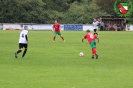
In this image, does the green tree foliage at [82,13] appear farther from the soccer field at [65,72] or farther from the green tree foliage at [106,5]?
the soccer field at [65,72]

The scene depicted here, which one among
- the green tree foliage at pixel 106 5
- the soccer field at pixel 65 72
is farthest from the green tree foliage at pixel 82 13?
the soccer field at pixel 65 72

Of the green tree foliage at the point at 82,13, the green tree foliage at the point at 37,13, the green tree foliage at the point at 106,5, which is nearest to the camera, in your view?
the green tree foliage at the point at 37,13

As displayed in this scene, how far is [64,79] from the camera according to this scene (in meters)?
14.8

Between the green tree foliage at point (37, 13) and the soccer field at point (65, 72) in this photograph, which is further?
the green tree foliage at point (37, 13)

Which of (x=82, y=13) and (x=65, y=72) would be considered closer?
(x=65, y=72)

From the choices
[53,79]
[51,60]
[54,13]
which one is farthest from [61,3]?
[53,79]

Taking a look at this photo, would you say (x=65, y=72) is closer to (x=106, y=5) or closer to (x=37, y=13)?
(x=37, y=13)

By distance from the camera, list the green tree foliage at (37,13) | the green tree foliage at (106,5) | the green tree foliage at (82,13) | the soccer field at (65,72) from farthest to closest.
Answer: the green tree foliage at (106,5) → the green tree foliage at (82,13) → the green tree foliage at (37,13) → the soccer field at (65,72)

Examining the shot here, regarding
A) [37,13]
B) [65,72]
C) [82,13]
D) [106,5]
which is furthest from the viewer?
[106,5]

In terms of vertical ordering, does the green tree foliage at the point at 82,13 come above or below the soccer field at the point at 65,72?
above

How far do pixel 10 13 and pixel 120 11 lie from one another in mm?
23197

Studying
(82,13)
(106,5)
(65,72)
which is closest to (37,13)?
(82,13)

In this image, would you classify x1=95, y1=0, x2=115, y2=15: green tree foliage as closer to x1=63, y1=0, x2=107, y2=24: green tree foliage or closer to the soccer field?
x1=63, y1=0, x2=107, y2=24: green tree foliage

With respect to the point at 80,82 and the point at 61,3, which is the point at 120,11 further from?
the point at 80,82
